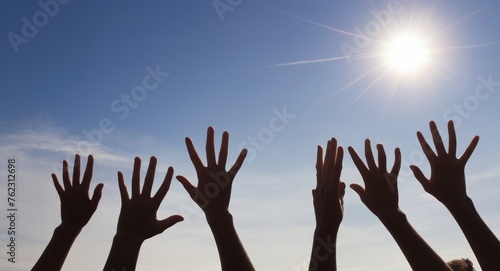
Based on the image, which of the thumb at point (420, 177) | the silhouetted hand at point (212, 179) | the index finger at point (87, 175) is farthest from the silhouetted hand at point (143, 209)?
the thumb at point (420, 177)

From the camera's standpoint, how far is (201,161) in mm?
4359

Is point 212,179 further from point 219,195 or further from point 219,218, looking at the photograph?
point 219,218

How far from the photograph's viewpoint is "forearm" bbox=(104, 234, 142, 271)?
11.3ft

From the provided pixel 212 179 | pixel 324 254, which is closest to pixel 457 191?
pixel 324 254

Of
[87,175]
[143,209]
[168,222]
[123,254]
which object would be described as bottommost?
[123,254]

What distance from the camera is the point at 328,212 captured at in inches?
149

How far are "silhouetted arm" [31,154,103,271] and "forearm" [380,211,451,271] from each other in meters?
3.55

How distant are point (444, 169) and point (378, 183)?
37.4 inches

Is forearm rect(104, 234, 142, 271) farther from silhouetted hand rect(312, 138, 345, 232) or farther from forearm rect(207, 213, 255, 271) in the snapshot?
silhouetted hand rect(312, 138, 345, 232)

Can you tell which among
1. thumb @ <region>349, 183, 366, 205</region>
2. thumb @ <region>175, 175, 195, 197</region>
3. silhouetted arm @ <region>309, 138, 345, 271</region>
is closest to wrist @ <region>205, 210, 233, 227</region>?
thumb @ <region>175, 175, 195, 197</region>

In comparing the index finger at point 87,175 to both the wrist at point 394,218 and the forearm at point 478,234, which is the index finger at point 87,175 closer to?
the wrist at point 394,218

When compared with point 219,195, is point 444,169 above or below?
above

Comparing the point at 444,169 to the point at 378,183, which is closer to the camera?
the point at 378,183

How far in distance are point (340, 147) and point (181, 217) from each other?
1904 mm
